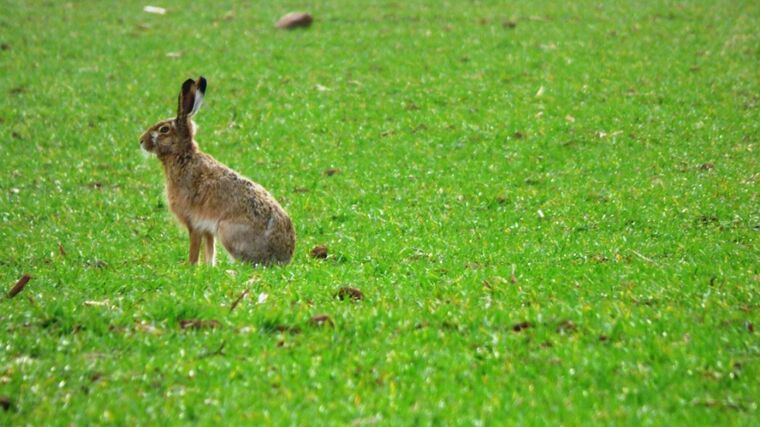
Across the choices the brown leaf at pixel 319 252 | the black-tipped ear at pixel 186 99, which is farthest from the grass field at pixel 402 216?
the black-tipped ear at pixel 186 99

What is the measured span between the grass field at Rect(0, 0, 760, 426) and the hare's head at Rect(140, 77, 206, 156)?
5.41 feet

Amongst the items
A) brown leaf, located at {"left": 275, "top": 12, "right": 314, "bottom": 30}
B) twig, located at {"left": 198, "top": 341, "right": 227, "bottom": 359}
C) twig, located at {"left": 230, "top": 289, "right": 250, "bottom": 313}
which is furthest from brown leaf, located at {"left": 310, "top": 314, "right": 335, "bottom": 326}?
brown leaf, located at {"left": 275, "top": 12, "right": 314, "bottom": 30}

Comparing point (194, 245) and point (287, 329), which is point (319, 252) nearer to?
point (194, 245)

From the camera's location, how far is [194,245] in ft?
42.3

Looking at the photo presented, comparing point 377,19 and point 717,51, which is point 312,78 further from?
point 717,51

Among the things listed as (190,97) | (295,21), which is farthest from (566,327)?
(295,21)

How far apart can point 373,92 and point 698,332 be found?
1620 centimetres

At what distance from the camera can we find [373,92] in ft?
78.7

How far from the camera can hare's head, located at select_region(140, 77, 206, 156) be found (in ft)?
43.7

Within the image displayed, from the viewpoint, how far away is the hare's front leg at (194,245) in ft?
42.0

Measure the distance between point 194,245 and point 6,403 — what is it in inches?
222

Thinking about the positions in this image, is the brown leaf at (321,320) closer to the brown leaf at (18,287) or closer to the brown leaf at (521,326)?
the brown leaf at (521,326)

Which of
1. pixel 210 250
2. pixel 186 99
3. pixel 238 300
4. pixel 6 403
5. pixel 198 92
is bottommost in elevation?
pixel 210 250

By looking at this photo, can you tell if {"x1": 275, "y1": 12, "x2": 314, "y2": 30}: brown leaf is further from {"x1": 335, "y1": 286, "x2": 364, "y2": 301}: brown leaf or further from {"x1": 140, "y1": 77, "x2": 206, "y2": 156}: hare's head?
{"x1": 335, "y1": 286, "x2": 364, "y2": 301}: brown leaf
